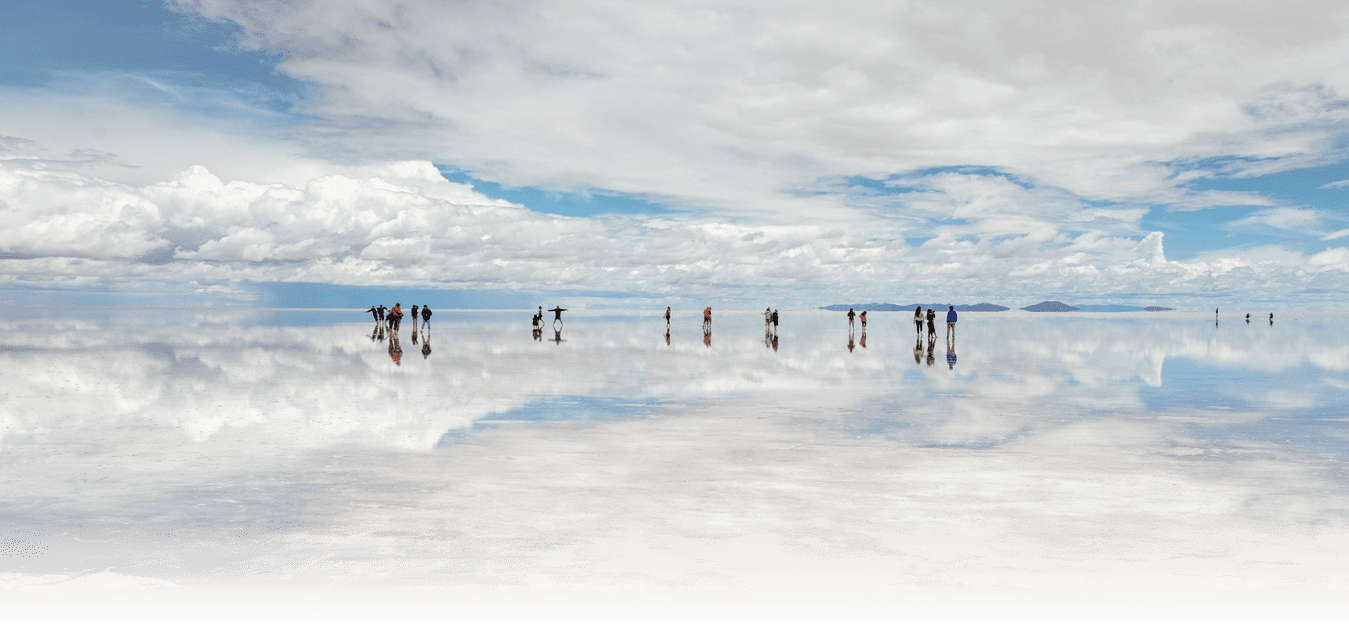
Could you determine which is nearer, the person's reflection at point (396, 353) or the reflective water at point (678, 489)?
the reflective water at point (678, 489)

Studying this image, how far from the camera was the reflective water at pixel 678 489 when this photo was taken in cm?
709

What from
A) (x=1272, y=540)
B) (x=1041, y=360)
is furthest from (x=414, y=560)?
(x=1041, y=360)

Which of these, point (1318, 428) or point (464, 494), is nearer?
point (464, 494)

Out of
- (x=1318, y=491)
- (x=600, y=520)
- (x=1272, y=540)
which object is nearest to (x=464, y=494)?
(x=600, y=520)

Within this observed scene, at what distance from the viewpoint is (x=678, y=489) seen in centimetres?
1021

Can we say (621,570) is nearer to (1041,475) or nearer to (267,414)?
(1041,475)

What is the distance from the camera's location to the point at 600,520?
28.7ft

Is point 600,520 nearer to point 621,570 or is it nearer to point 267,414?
point 621,570

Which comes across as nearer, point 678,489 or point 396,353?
point 678,489

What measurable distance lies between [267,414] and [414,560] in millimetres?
10629

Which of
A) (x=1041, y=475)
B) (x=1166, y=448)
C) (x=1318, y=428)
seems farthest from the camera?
(x=1318, y=428)

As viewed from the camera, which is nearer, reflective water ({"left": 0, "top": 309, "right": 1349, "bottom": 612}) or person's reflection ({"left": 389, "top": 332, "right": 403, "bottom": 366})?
reflective water ({"left": 0, "top": 309, "right": 1349, "bottom": 612})

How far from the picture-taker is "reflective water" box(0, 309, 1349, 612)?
7.09 metres

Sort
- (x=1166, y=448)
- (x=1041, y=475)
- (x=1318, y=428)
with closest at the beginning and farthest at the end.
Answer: (x=1041, y=475)
(x=1166, y=448)
(x=1318, y=428)
